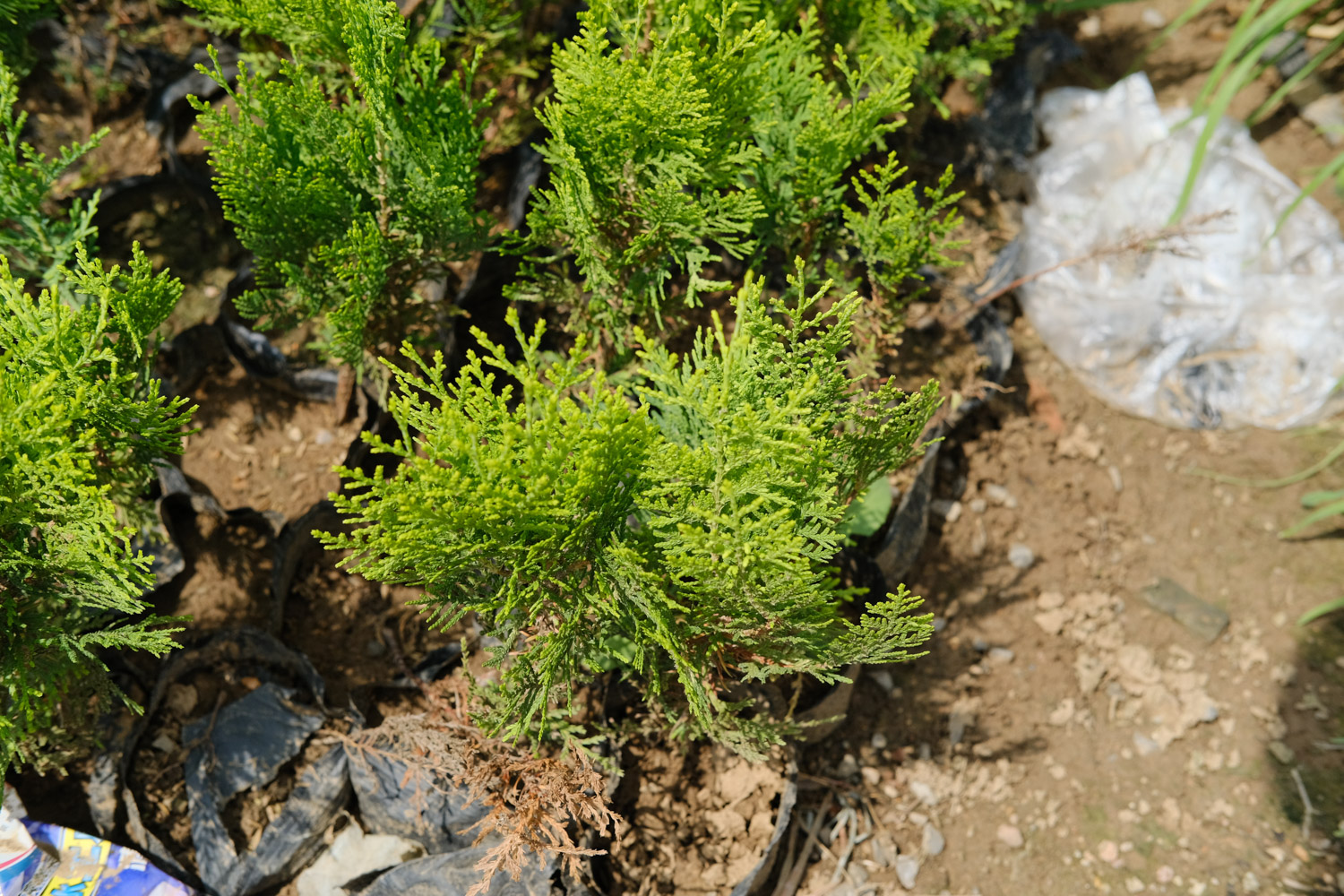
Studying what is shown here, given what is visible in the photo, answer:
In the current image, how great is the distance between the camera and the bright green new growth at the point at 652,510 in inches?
72.6

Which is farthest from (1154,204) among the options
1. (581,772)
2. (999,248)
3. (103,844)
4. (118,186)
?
(103,844)

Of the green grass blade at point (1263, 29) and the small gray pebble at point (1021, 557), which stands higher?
the green grass blade at point (1263, 29)

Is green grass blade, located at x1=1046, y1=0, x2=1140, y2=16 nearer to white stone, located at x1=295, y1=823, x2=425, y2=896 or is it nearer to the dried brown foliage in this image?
the dried brown foliage

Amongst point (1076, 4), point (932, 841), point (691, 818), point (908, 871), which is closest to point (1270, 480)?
point (932, 841)

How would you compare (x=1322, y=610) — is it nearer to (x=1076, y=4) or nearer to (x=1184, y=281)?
(x=1184, y=281)

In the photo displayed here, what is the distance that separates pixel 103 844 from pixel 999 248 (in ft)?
13.4

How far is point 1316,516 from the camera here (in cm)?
348

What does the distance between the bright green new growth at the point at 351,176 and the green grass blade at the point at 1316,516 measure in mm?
3371

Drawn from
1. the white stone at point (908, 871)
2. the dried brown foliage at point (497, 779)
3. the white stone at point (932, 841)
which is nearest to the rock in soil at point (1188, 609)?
the white stone at point (932, 841)

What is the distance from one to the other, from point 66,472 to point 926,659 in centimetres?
281

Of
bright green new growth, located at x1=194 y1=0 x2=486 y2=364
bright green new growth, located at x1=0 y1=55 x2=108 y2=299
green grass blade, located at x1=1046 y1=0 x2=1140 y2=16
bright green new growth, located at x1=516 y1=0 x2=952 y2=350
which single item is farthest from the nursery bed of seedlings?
green grass blade, located at x1=1046 y1=0 x2=1140 y2=16

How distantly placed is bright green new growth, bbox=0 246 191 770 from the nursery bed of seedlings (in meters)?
0.54

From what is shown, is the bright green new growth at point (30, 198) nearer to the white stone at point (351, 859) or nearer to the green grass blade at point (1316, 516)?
the white stone at point (351, 859)

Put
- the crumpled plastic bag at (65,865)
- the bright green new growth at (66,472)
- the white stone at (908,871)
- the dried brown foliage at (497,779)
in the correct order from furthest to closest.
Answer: the white stone at (908,871) < the crumpled plastic bag at (65,865) < the dried brown foliage at (497,779) < the bright green new growth at (66,472)
